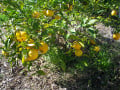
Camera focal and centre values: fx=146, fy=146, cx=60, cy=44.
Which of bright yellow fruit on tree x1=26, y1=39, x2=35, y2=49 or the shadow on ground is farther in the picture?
the shadow on ground

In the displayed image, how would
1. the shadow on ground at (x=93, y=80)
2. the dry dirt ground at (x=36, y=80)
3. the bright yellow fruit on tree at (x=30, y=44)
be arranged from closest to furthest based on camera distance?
the bright yellow fruit on tree at (x=30, y=44) < the dry dirt ground at (x=36, y=80) < the shadow on ground at (x=93, y=80)

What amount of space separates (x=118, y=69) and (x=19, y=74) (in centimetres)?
155

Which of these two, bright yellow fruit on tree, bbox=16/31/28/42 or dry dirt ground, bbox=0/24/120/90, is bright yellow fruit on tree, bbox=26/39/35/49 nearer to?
bright yellow fruit on tree, bbox=16/31/28/42

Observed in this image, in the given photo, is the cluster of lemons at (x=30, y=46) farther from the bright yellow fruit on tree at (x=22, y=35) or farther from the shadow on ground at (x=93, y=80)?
the shadow on ground at (x=93, y=80)

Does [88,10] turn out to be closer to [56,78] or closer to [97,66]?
[97,66]

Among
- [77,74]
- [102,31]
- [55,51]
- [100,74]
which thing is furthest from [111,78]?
[102,31]

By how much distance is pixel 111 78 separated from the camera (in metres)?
2.20

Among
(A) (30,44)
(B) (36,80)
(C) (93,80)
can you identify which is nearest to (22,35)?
(A) (30,44)

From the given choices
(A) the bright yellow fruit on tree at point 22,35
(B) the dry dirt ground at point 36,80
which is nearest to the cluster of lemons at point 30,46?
(A) the bright yellow fruit on tree at point 22,35

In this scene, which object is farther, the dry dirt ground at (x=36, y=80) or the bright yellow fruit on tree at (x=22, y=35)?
the dry dirt ground at (x=36, y=80)

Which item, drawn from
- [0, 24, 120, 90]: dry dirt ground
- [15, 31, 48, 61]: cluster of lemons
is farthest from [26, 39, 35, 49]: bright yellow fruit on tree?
[0, 24, 120, 90]: dry dirt ground

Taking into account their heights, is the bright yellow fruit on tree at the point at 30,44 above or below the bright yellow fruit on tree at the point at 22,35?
below

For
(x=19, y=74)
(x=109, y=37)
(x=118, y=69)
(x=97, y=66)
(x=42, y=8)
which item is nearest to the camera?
(x=42, y=8)

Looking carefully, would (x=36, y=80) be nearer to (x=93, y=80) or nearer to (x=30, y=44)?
(x=93, y=80)
